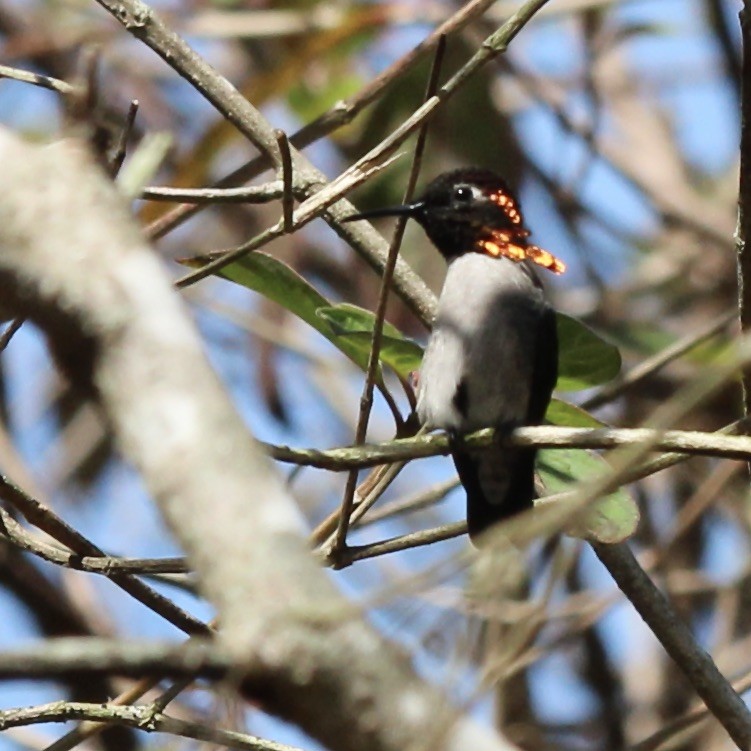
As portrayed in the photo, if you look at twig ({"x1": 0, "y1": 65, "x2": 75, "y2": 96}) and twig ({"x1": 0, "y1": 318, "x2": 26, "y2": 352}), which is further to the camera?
twig ({"x1": 0, "y1": 65, "x2": 75, "y2": 96})

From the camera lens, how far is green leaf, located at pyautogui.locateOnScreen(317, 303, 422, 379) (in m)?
2.54

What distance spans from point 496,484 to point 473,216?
2.60 ft

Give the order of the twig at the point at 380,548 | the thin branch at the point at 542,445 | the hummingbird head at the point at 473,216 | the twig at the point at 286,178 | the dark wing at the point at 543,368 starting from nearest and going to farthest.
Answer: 1. the thin branch at the point at 542,445
2. the twig at the point at 286,178
3. the twig at the point at 380,548
4. the dark wing at the point at 543,368
5. the hummingbird head at the point at 473,216

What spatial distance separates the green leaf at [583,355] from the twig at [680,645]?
0.35 metres

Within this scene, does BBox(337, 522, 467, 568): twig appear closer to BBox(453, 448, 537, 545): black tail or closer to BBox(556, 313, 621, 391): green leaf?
BBox(556, 313, 621, 391): green leaf

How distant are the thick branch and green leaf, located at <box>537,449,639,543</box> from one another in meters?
1.39

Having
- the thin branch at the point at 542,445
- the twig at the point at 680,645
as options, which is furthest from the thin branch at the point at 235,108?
the thin branch at the point at 542,445

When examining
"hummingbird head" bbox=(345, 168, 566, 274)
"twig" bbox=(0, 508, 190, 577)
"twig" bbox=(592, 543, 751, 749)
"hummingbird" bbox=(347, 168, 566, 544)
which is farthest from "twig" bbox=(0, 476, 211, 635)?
"hummingbird head" bbox=(345, 168, 566, 274)

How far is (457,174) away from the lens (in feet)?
12.5

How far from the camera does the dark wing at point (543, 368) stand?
10.3ft

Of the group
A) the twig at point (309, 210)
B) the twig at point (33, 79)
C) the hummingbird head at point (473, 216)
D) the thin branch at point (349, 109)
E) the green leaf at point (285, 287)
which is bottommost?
the twig at point (309, 210)

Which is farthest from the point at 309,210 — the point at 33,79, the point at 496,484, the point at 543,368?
the point at 496,484

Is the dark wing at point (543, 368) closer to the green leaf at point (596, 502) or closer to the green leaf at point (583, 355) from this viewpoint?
the green leaf at point (583, 355)

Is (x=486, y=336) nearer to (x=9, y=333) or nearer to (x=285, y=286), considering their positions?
(x=285, y=286)
